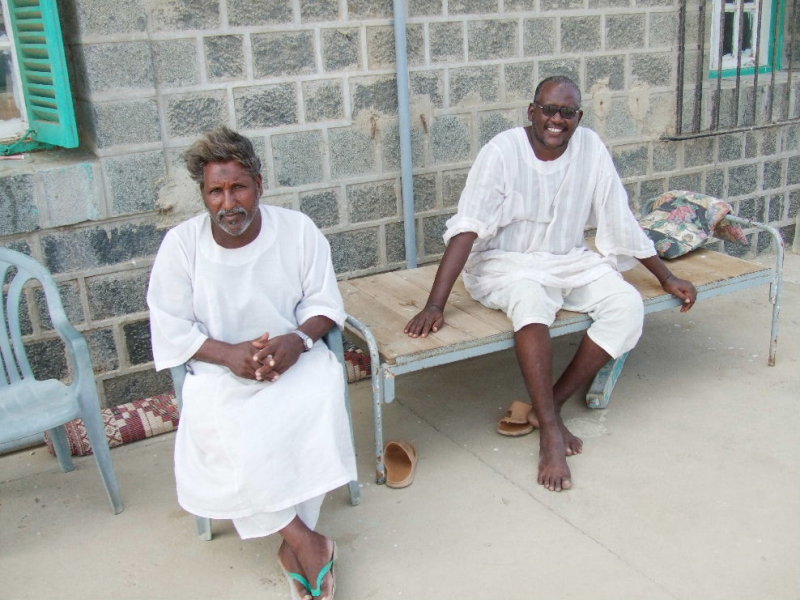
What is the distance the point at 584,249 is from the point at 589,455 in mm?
906

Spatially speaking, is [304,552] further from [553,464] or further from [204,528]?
[553,464]

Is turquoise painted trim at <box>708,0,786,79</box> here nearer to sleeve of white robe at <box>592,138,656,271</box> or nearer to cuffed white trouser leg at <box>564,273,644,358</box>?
sleeve of white robe at <box>592,138,656,271</box>

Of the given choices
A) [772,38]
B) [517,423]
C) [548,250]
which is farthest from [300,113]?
[772,38]

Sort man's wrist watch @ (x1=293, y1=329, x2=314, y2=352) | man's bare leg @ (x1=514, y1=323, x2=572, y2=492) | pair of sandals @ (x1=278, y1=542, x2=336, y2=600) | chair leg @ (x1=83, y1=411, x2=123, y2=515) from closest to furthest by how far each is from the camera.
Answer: pair of sandals @ (x1=278, y1=542, x2=336, y2=600)
man's wrist watch @ (x1=293, y1=329, x2=314, y2=352)
chair leg @ (x1=83, y1=411, x2=123, y2=515)
man's bare leg @ (x1=514, y1=323, x2=572, y2=492)

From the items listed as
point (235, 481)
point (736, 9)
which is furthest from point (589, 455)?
→ point (736, 9)

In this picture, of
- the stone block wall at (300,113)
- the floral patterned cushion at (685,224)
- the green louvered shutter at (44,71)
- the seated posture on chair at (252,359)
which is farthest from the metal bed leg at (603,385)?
the green louvered shutter at (44,71)

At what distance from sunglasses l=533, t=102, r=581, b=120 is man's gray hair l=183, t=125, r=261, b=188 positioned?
50.5 inches

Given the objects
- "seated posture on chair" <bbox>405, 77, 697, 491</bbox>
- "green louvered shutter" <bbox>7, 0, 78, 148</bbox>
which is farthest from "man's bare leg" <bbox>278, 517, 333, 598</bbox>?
"green louvered shutter" <bbox>7, 0, 78, 148</bbox>

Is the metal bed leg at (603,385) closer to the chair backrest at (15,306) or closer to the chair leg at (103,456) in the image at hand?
the chair leg at (103,456)

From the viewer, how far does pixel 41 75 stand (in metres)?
3.65

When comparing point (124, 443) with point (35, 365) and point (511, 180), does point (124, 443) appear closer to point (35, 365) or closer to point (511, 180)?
point (35, 365)

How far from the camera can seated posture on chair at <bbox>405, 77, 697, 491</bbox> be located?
3479 mm

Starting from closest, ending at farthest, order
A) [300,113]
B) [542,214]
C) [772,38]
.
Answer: [542,214] < [300,113] < [772,38]

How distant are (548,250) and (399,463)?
1.11 m
